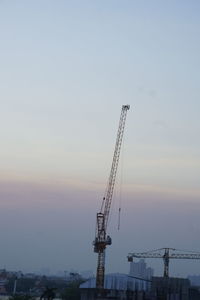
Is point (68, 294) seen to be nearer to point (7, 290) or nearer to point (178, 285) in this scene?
point (178, 285)

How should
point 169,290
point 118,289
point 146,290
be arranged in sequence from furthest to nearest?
point 118,289 → point 146,290 → point 169,290

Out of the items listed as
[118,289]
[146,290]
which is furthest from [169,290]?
[118,289]

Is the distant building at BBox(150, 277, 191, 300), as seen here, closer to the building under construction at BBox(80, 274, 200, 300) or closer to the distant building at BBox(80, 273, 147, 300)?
the building under construction at BBox(80, 274, 200, 300)

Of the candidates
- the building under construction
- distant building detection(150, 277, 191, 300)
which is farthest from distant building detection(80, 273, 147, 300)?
distant building detection(150, 277, 191, 300)

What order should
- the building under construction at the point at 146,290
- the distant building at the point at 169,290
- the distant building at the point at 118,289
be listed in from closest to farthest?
the distant building at the point at 169,290, the building under construction at the point at 146,290, the distant building at the point at 118,289

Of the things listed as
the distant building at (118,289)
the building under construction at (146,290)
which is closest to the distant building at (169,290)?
the building under construction at (146,290)

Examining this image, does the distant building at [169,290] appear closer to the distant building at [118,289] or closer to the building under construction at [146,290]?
the building under construction at [146,290]

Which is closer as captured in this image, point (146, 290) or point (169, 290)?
point (169, 290)

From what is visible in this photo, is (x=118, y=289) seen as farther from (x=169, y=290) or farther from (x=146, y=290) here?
(x=169, y=290)

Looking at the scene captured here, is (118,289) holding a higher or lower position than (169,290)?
lower

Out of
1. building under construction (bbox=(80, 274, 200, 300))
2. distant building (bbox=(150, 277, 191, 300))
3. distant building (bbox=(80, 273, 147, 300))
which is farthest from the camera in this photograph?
distant building (bbox=(80, 273, 147, 300))

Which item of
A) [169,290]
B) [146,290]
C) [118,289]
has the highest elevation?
[169,290]

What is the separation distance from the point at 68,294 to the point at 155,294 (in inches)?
1868

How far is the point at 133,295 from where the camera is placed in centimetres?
7881
